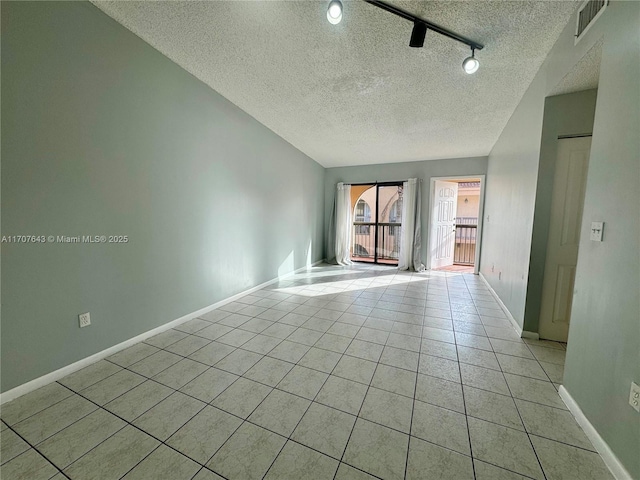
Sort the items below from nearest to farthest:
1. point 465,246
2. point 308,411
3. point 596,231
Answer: point 596,231
point 308,411
point 465,246

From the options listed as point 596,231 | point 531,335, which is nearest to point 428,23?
point 596,231

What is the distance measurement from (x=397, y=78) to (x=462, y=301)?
114 inches

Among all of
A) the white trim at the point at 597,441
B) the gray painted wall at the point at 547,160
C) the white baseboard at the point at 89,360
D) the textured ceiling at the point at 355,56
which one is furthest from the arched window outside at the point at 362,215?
the white trim at the point at 597,441

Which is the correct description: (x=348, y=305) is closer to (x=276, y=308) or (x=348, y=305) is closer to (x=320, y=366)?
(x=276, y=308)

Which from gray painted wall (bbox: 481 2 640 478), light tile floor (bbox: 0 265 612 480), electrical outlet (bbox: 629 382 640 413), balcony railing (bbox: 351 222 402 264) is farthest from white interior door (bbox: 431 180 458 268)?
electrical outlet (bbox: 629 382 640 413)

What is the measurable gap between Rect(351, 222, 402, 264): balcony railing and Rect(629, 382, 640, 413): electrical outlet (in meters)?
5.40

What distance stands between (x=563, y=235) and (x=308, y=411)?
2564mm

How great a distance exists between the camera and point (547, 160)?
210 cm

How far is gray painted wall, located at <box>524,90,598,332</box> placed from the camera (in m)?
1.98

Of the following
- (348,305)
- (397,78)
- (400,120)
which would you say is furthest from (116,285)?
(400,120)

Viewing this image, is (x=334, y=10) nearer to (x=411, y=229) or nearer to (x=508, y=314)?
(x=508, y=314)

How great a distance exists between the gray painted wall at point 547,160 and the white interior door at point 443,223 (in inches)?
126

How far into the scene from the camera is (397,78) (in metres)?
2.36

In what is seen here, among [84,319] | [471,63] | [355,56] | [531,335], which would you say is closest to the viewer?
[84,319]
